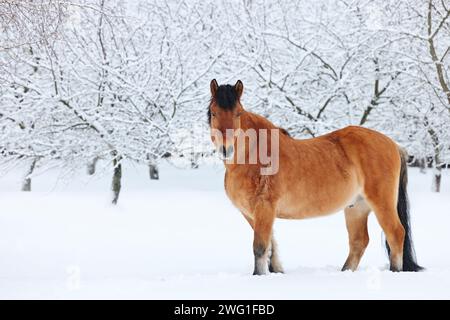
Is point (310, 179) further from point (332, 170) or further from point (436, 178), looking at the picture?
point (436, 178)

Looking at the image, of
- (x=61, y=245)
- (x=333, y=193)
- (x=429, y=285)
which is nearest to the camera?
(x=429, y=285)

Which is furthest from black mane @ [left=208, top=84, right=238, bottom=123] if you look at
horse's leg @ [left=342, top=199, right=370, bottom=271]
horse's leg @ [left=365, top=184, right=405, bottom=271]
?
horse's leg @ [left=342, top=199, right=370, bottom=271]

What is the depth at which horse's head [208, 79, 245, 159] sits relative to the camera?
5.04m

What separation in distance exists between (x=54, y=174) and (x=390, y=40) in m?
13.3

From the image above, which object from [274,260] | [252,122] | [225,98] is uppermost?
[225,98]

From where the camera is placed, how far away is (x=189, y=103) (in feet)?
41.9

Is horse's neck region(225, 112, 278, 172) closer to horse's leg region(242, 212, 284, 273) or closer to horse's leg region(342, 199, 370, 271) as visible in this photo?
horse's leg region(242, 212, 284, 273)

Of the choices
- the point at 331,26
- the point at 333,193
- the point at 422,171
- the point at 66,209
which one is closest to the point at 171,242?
the point at 66,209

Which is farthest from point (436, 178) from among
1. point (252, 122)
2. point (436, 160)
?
point (252, 122)

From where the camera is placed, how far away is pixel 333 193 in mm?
5688

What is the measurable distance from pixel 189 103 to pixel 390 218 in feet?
24.8

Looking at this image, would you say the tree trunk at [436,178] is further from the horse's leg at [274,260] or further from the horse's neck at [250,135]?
the horse's neck at [250,135]

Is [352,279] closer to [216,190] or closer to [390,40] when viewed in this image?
[390,40]

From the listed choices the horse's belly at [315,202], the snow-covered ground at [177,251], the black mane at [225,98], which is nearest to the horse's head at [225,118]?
the black mane at [225,98]
